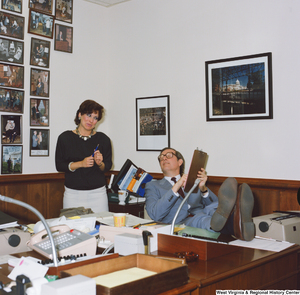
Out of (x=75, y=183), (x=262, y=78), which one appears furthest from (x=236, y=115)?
(x=75, y=183)

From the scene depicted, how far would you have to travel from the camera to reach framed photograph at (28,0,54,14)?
149 inches

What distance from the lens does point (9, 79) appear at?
3609 millimetres

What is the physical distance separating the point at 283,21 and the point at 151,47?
1.48 metres

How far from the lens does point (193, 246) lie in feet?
5.65

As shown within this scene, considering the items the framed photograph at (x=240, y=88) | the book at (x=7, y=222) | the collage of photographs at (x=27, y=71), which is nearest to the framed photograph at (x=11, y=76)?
the collage of photographs at (x=27, y=71)

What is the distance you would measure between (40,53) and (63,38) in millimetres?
360

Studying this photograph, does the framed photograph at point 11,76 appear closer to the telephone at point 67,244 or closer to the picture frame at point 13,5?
the picture frame at point 13,5

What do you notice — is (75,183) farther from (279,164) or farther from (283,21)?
(283,21)

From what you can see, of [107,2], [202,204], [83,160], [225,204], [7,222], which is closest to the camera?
[7,222]

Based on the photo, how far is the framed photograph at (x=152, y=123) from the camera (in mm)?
3934

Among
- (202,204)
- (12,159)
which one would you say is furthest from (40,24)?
(202,204)

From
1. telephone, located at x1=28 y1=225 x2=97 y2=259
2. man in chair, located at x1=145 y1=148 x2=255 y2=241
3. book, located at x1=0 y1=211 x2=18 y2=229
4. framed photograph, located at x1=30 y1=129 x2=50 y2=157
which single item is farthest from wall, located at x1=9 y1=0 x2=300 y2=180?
telephone, located at x1=28 y1=225 x2=97 y2=259

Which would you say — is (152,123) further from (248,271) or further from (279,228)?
(248,271)

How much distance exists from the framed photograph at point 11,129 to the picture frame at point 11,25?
0.81 meters
